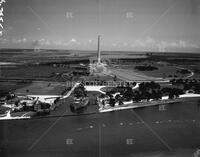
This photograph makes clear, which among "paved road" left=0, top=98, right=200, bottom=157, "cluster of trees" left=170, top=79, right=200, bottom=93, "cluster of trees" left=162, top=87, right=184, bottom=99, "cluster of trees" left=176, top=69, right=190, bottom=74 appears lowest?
"paved road" left=0, top=98, right=200, bottom=157

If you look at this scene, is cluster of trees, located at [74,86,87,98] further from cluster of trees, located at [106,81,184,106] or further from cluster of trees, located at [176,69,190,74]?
cluster of trees, located at [176,69,190,74]

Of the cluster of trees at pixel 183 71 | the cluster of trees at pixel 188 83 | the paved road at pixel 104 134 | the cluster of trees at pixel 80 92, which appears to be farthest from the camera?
the cluster of trees at pixel 183 71

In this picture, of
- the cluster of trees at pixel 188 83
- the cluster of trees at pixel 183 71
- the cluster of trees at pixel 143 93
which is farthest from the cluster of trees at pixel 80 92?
the cluster of trees at pixel 183 71

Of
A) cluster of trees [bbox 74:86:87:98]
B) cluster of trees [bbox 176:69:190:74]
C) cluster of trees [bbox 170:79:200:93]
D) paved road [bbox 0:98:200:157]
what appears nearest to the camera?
paved road [bbox 0:98:200:157]

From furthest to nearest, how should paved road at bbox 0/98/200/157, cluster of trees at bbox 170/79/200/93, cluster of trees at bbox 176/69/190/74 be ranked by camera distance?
cluster of trees at bbox 176/69/190/74 → cluster of trees at bbox 170/79/200/93 → paved road at bbox 0/98/200/157

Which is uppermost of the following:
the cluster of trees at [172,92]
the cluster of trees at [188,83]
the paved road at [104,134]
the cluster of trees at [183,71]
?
the cluster of trees at [183,71]

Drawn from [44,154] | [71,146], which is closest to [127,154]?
[71,146]

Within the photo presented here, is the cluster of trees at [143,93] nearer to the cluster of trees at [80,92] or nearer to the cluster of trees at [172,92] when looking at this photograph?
the cluster of trees at [172,92]

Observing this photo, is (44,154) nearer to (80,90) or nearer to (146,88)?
(80,90)

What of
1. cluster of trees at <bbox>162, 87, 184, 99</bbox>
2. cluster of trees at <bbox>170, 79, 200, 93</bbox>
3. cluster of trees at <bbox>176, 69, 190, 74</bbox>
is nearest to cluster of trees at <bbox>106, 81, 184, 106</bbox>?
cluster of trees at <bbox>162, 87, 184, 99</bbox>

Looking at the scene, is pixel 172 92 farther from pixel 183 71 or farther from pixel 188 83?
pixel 183 71
